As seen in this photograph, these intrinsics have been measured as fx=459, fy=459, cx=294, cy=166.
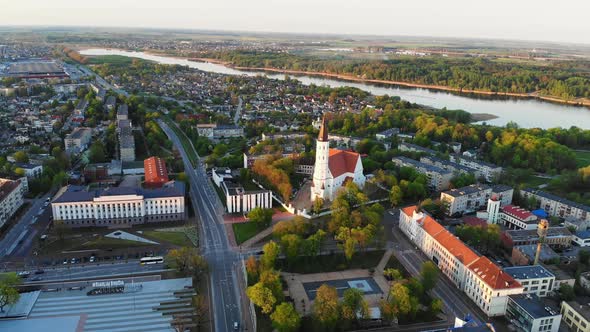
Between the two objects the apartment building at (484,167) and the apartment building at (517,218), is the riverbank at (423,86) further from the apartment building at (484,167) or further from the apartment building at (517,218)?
the apartment building at (517,218)

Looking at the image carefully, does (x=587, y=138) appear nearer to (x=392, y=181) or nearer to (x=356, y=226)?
(x=392, y=181)

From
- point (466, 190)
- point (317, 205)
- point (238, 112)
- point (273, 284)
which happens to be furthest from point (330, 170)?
point (238, 112)

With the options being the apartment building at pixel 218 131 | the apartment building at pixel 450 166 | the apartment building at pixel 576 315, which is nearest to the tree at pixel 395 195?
the apartment building at pixel 450 166

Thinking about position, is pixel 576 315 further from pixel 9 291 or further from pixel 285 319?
pixel 9 291

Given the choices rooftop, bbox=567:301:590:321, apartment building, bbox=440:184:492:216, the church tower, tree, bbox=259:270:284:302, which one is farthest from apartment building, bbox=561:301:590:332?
the church tower

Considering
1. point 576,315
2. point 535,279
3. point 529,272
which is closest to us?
point 576,315

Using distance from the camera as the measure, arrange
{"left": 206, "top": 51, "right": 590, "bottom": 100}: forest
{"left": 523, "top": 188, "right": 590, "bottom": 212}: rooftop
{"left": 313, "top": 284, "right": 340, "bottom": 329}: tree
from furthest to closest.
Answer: {"left": 206, "top": 51, "right": 590, "bottom": 100}: forest → {"left": 523, "top": 188, "right": 590, "bottom": 212}: rooftop → {"left": 313, "top": 284, "right": 340, "bottom": 329}: tree

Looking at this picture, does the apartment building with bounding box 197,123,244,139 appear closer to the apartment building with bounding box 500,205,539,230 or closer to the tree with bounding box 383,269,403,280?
the apartment building with bounding box 500,205,539,230
